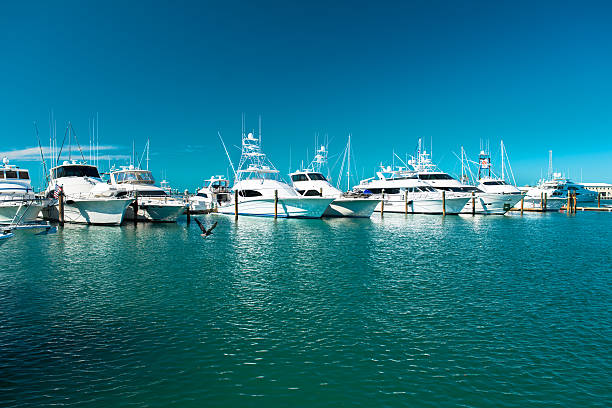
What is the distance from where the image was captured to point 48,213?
4378cm

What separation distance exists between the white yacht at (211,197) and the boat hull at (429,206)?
80.1ft

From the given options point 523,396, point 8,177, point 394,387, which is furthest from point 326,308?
point 8,177

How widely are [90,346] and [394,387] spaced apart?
305 inches

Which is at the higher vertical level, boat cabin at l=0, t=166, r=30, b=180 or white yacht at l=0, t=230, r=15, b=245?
boat cabin at l=0, t=166, r=30, b=180

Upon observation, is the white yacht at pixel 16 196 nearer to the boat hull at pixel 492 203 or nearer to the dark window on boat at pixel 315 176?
the dark window on boat at pixel 315 176

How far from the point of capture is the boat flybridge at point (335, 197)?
5138 centimetres

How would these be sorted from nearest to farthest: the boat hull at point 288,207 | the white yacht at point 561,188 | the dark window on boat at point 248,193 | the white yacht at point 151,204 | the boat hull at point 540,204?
1. the white yacht at point 151,204
2. the boat hull at point 288,207
3. the dark window on boat at point 248,193
4. the boat hull at point 540,204
5. the white yacht at point 561,188

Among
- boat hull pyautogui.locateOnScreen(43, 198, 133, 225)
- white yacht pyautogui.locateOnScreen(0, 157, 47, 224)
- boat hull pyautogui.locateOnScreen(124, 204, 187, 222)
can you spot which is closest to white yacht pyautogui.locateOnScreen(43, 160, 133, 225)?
boat hull pyautogui.locateOnScreen(43, 198, 133, 225)

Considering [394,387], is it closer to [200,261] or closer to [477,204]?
[200,261]

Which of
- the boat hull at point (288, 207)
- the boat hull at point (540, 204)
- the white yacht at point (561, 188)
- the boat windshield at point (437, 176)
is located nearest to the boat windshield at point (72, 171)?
the boat hull at point (288, 207)

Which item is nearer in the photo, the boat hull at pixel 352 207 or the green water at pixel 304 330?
the green water at pixel 304 330

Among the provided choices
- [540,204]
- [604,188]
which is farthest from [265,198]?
[604,188]

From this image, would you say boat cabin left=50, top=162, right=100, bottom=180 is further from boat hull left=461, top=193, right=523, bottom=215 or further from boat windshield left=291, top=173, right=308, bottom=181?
boat hull left=461, top=193, right=523, bottom=215

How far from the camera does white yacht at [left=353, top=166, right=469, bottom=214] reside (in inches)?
2267
